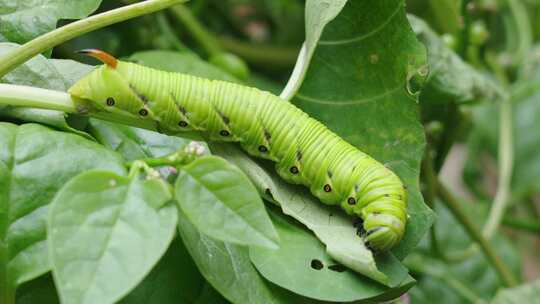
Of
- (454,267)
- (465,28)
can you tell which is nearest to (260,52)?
(465,28)

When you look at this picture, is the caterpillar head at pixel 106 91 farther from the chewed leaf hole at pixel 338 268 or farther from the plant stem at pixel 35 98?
the chewed leaf hole at pixel 338 268

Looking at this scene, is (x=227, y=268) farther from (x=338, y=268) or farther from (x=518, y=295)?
(x=518, y=295)

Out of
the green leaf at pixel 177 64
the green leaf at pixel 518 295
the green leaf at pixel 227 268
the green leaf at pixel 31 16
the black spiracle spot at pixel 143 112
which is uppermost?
the green leaf at pixel 31 16

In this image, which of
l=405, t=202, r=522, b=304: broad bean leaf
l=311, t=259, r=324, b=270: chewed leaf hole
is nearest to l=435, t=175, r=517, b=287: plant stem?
l=405, t=202, r=522, b=304: broad bean leaf

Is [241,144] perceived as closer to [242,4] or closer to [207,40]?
[207,40]

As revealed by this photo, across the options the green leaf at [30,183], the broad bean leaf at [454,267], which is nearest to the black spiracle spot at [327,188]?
the green leaf at [30,183]

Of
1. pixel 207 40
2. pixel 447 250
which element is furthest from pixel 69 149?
pixel 447 250
